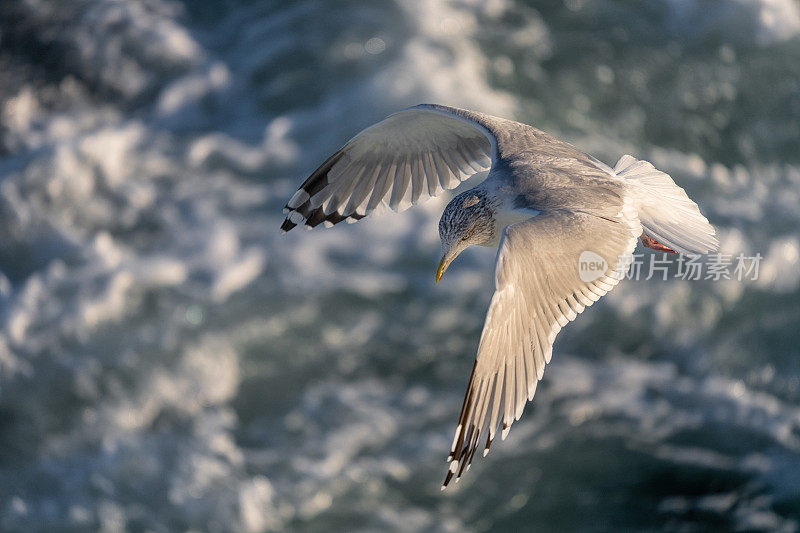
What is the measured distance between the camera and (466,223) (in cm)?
287

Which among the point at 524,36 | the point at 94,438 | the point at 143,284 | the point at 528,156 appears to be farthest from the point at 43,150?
the point at 528,156

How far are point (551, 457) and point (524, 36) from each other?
2861mm

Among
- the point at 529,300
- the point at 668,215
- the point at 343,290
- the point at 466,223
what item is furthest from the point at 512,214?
the point at 343,290

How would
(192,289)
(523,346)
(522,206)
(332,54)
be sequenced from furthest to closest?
(332,54)
(192,289)
(522,206)
(523,346)

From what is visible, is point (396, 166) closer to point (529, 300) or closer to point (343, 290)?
point (529, 300)

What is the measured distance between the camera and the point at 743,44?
6.47 metres

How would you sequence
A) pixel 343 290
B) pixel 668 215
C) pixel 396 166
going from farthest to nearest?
pixel 343 290
pixel 396 166
pixel 668 215

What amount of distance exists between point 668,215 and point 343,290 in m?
2.92

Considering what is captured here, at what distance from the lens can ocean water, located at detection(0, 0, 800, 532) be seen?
505 cm

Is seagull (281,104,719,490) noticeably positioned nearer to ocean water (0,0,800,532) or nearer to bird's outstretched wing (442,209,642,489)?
bird's outstretched wing (442,209,642,489)

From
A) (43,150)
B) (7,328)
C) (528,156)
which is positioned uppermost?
(43,150)

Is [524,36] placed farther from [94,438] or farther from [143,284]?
[94,438]

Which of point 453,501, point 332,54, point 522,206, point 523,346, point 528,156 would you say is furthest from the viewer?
point 332,54

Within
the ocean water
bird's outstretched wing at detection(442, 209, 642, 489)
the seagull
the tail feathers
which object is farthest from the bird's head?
the ocean water
